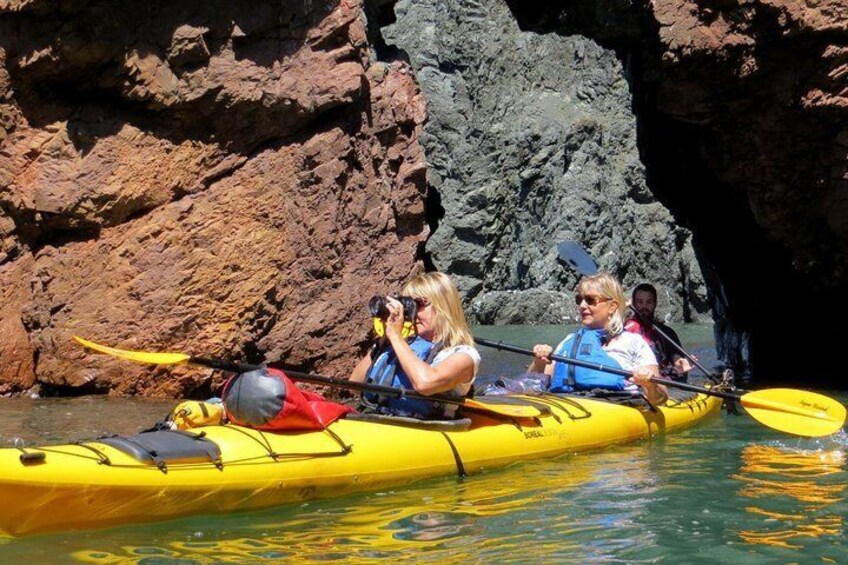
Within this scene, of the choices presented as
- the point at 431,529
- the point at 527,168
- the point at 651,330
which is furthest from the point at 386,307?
the point at 527,168

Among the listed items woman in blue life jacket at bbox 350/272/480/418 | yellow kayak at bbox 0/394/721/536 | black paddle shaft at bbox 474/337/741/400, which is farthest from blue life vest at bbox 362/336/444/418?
black paddle shaft at bbox 474/337/741/400

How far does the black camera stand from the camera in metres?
5.79

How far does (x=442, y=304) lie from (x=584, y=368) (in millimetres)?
2161

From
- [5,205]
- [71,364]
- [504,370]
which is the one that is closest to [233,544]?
[71,364]

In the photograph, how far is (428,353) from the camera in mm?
5965

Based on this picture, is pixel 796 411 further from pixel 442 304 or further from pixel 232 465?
pixel 232 465

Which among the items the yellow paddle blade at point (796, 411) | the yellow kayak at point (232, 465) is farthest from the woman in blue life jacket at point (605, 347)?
the yellow kayak at point (232, 465)

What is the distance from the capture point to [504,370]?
47.5 feet

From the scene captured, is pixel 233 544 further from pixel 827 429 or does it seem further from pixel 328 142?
pixel 328 142

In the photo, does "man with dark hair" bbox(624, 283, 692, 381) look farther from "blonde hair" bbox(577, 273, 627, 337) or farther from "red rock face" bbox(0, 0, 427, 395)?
"red rock face" bbox(0, 0, 427, 395)

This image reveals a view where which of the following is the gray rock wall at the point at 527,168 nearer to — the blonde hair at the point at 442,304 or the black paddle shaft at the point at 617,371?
the black paddle shaft at the point at 617,371

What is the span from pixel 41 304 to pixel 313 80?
3.00 m

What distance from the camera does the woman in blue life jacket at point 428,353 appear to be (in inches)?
227

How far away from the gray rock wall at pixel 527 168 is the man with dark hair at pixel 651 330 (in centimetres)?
2951
